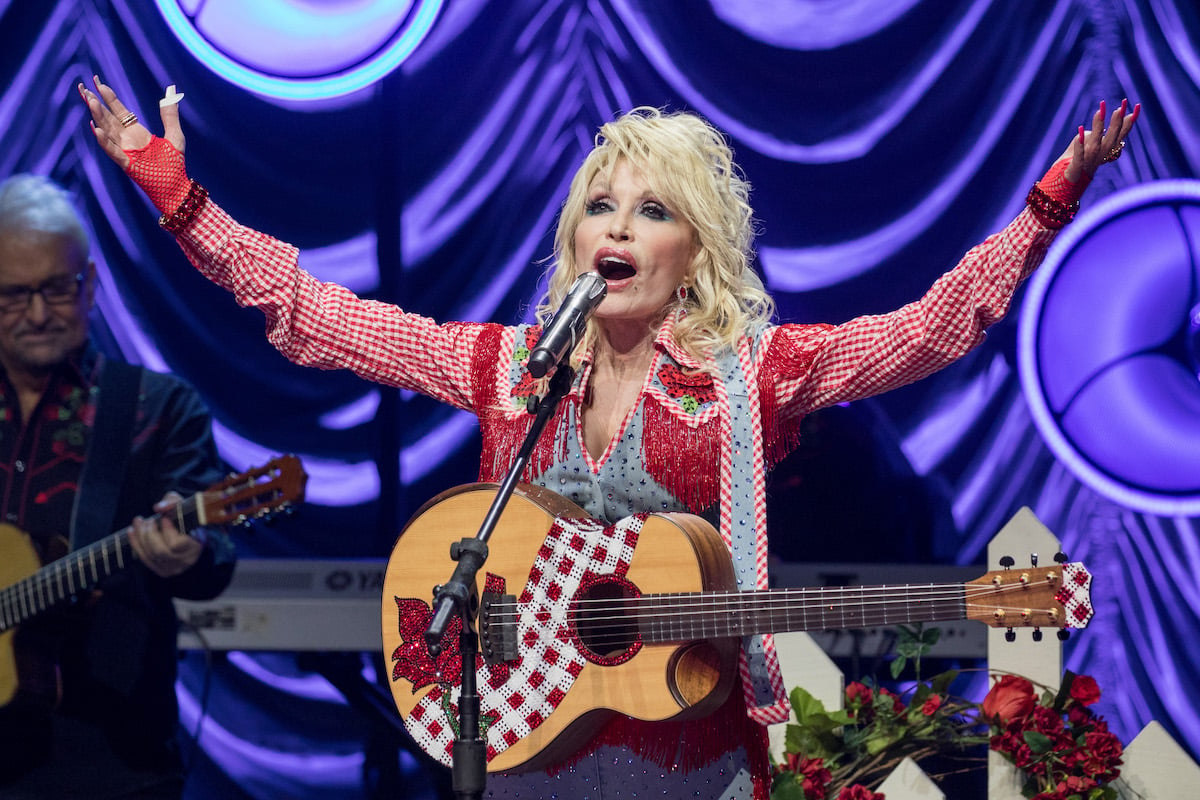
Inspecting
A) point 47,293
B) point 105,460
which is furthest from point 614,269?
point 47,293

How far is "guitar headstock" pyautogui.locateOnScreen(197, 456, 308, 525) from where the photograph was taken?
3.08 metres

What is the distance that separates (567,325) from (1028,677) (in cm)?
168

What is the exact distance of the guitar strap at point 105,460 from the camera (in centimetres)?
386

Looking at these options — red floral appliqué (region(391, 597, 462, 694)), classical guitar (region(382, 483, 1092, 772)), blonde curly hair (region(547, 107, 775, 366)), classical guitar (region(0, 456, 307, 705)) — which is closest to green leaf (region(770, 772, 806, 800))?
classical guitar (region(382, 483, 1092, 772))

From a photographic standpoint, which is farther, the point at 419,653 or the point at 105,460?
the point at 105,460

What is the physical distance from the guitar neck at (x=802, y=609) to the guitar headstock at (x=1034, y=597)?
0.03m

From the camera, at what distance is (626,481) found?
2.35 metres

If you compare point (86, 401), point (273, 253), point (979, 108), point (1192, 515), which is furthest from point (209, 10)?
point (1192, 515)

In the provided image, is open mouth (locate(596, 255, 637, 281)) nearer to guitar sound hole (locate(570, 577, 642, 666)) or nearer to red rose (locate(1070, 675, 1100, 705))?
guitar sound hole (locate(570, 577, 642, 666))

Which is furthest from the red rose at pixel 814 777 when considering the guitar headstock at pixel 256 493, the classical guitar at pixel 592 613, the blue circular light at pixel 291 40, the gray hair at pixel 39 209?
the gray hair at pixel 39 209

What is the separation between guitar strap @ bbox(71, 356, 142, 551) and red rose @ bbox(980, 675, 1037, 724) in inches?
104

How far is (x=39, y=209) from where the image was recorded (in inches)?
A: 166

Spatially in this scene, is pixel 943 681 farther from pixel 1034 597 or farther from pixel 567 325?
pixel 567 325

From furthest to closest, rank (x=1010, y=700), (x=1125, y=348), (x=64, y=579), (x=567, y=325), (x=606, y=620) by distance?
(x=64, y=579), (x=1125, y=348), (x=1010, y=700), (x=606, y=620), (x=567, y=325)
